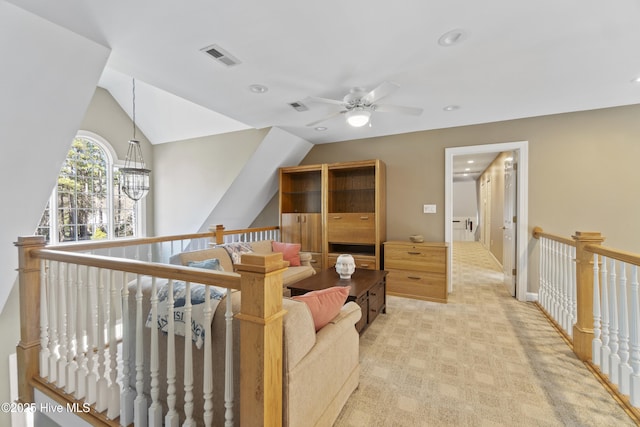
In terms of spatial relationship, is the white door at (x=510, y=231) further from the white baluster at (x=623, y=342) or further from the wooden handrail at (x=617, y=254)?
the white baluster at (x=623, y=342)

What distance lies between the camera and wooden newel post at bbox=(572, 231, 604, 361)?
86.0 inches

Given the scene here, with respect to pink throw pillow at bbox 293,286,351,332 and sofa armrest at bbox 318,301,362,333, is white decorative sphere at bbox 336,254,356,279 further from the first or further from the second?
pink throw pillow at bbox 293,286,351,332

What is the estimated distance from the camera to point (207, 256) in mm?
2861

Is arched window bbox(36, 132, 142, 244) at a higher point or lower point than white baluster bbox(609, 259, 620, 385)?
higher

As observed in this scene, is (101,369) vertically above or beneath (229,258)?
beneath

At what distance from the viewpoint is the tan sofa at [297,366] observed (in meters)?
1.21

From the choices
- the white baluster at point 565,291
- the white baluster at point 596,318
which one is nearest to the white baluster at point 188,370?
the white baluster at point 596,318

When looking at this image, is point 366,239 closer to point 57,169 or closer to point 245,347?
point 245,347

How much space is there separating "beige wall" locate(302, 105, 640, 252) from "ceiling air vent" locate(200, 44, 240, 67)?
305 centimetres

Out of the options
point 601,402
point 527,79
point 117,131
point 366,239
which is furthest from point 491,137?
point 117,131

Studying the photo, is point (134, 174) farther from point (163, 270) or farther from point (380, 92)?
point (380, 92)

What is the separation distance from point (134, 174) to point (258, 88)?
2.03 meters

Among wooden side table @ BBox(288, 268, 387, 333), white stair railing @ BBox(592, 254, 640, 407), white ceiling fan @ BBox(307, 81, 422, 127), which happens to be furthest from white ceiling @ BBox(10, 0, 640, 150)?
wooden side table @ BBox(288, 268, 387, 333)

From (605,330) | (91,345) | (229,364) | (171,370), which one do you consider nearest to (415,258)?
(605,330)
